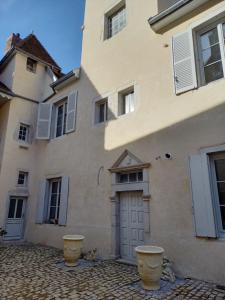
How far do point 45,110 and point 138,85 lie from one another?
463 centimetres

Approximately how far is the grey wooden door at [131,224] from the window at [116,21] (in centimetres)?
557

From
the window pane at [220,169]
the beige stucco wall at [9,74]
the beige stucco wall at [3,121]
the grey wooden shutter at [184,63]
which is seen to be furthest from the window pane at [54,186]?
the window pane at [220,169]

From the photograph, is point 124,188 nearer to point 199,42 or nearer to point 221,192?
point 221,192

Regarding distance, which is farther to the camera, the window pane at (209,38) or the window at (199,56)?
the window pane at (209,38)

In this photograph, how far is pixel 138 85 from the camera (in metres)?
6.11

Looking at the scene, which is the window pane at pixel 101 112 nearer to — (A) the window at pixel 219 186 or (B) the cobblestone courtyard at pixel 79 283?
(A) the window at pixel 219 186

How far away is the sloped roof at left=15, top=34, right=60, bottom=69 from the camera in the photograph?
1061 centimetres

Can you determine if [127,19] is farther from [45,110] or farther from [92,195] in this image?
[92,195]

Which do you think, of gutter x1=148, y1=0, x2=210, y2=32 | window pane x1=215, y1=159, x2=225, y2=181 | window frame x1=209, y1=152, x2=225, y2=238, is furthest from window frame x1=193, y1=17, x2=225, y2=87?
window pane x1=215, y1=159, x2=225, y2=181

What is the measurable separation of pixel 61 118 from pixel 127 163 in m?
4.30

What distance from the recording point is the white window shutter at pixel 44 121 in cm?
891

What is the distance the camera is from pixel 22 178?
8984mm

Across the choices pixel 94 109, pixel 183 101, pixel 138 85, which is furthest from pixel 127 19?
pixel 183 101

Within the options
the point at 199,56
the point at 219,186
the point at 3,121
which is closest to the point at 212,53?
the point at 199,56
